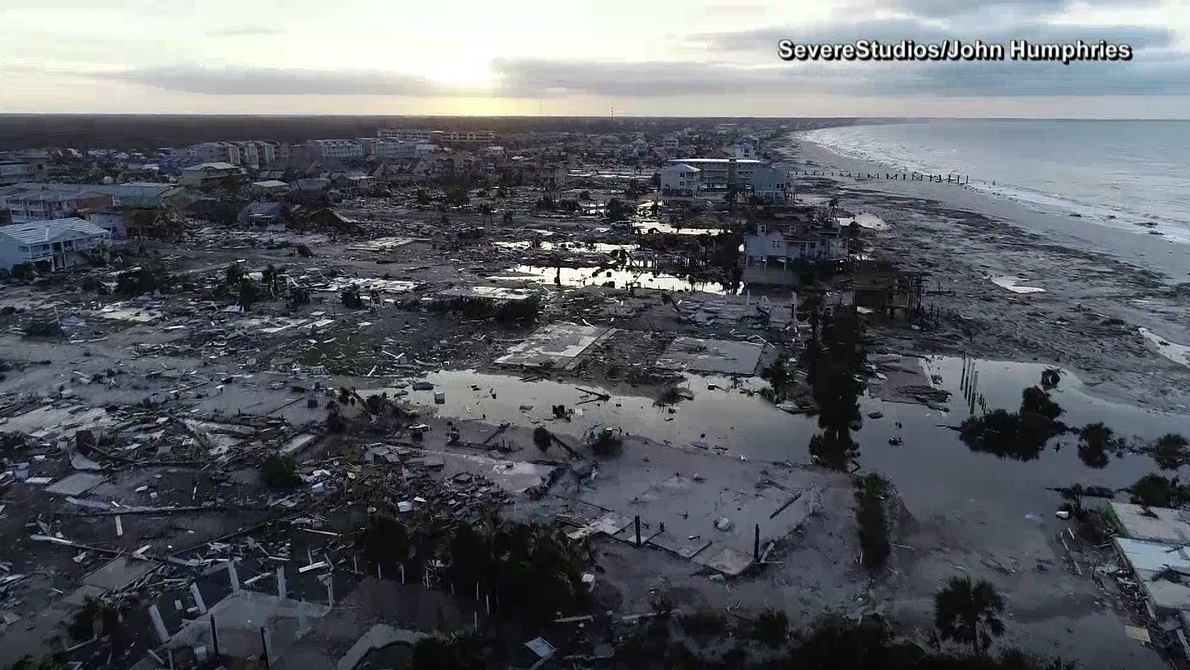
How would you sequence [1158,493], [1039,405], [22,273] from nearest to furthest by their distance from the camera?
[1158,493], [1039,405], [22,273]

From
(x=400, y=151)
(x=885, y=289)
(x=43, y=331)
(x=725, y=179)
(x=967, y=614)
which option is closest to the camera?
(x=967, y=614)

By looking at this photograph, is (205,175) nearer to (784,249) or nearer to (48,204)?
(48,204)

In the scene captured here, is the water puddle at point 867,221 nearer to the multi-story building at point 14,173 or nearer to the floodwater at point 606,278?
the floodwater at point 606,278

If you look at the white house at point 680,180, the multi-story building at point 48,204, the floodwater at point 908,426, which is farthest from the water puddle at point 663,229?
the multi-story building at point 48,204

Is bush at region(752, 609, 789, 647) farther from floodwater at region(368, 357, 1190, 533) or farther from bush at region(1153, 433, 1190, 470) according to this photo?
bush at region(1153, 433, 1190, 470)

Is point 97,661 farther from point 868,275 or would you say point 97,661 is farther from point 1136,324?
point 1136,324

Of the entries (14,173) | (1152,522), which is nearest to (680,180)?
(1152,522)

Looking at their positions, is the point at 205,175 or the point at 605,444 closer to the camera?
the point at 605,444

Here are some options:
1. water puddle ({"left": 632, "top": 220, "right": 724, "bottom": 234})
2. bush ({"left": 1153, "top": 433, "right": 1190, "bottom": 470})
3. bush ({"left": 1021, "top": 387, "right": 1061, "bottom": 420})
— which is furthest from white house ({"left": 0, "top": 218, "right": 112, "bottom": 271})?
bush ({"left": 1153, "top": 433, "right": 1190, "bottom": 470})
